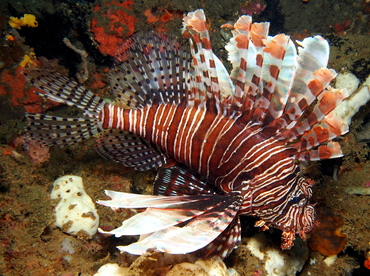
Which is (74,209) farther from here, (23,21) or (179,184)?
(23,21)

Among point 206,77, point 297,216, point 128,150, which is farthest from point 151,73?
point 297,216

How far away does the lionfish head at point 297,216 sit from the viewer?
2443 mm

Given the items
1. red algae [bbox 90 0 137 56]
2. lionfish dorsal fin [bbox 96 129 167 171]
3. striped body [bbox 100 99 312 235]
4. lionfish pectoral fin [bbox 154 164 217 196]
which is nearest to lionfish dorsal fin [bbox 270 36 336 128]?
striped body [bbox 100 99 312 235]

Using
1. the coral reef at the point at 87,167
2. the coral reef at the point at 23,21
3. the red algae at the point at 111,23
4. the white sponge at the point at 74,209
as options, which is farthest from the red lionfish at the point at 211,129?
the coral reef at the point at 23,21

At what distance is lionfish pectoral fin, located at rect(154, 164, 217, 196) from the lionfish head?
967mm

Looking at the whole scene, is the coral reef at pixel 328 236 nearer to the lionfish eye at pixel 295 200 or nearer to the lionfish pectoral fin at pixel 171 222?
the lionfish eye at pixel 295 200

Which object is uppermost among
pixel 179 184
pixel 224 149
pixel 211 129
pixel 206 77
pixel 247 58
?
pixel 247 58

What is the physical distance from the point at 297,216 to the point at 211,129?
4.12 feet

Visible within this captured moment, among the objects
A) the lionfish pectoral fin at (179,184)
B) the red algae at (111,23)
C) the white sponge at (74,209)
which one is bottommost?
the white sponge at (74,209)

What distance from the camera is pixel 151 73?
3428 mm

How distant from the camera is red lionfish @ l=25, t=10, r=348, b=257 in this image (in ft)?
6.51

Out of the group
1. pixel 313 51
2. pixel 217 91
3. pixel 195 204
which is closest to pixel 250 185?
pixel 195 204

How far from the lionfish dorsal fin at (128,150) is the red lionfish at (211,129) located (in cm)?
1

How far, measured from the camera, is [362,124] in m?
4.42
